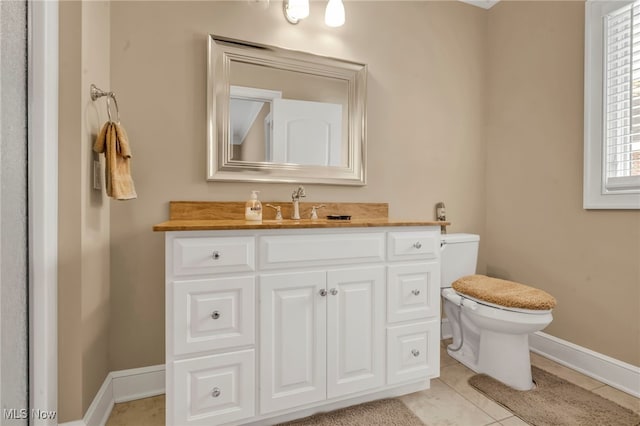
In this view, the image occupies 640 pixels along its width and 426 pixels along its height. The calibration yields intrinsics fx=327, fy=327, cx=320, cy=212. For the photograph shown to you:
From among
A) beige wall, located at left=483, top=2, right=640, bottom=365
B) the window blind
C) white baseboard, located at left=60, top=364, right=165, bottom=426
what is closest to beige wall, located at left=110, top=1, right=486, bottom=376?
white baseboard, located at left=60, top=364, right=165, bottom=426

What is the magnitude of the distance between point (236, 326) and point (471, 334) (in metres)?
1.56

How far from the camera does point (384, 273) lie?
1.60 metres

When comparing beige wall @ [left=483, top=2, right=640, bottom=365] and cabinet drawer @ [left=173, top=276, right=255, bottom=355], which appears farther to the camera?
beige wall @ [left=483, top=2, right=640, bottom=365]

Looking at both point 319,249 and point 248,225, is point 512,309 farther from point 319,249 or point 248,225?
point 248,225

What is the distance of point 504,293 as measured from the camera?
5.89 ft

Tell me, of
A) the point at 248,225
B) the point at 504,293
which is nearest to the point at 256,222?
the point at 248,225

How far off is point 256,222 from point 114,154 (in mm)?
644

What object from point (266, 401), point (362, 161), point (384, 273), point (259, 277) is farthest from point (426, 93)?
point (266, 401)

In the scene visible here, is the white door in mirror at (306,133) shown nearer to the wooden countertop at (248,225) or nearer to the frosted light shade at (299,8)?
the frosted light shade at (299,8)

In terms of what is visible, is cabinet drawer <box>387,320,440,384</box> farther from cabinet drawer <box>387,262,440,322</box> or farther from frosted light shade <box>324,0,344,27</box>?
frosted light shade <box>324,0,344,27</box>

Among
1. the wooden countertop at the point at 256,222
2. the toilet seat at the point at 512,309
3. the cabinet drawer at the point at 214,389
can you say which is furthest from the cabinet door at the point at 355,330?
the toilet seat at the point at 512,309

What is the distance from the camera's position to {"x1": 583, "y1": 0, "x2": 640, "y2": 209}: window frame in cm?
189

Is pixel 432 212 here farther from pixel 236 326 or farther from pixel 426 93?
pixel 236 326

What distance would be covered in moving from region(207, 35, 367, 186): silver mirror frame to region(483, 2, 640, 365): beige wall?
1158mm
